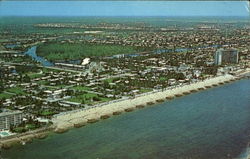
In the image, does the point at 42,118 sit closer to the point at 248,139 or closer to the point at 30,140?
the point at 30,140

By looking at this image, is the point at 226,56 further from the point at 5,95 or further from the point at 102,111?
the point at 5,95

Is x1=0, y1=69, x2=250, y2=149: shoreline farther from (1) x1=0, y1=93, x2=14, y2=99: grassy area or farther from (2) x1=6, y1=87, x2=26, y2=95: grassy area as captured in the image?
(2) x1=6, y1=87, x2=26, y2=95: grassy area

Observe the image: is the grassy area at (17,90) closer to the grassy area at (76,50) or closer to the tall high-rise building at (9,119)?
the tall high-rise building at (9,119)

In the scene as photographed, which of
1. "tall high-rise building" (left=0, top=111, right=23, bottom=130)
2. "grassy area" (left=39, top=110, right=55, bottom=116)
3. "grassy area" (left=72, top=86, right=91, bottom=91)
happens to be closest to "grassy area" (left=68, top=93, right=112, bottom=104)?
"grassy area" (left=72, top=86, right=91, bottom=91)

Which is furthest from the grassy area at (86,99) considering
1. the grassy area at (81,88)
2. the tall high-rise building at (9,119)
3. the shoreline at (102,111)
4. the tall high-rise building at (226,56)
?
the tall high-rise building at (226,56)

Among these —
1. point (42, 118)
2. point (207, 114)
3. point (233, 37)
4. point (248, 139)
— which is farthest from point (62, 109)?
point (233, 37)

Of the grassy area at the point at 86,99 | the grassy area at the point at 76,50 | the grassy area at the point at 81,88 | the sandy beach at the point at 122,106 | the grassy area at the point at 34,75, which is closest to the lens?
the sandy beach at the point at 122,106
